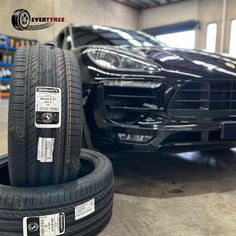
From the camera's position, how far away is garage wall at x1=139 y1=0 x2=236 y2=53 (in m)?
9.53

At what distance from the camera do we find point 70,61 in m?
1.25

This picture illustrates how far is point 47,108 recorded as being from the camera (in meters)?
1.09

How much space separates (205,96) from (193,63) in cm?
22

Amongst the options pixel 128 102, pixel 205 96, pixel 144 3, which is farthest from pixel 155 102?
pixel 144 3

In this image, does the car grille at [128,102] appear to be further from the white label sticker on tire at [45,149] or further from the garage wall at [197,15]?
the garage wall at [197,15]

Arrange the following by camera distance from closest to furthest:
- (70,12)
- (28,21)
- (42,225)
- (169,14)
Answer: (42,225) < (28,21) < (70,12) < (169,14)

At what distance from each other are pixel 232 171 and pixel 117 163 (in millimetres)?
875

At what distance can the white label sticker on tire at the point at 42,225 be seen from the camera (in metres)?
1.02

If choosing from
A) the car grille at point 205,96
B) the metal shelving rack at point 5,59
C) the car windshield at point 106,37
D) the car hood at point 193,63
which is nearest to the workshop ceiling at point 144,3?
the metal shelving rack at point 5,59

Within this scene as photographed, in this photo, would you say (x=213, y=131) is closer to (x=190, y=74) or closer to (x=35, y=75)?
(x=190, y=74)

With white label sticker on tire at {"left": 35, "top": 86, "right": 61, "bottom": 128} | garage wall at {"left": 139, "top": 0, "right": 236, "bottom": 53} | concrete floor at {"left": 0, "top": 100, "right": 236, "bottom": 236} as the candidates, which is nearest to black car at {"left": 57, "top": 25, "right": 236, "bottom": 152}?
concrete floor at {"left": 0, "top": 100, "right": 236, "bottom": 236}

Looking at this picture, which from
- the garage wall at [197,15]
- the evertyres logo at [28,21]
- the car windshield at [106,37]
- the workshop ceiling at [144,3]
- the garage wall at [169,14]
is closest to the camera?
the car windshield at [106,37]

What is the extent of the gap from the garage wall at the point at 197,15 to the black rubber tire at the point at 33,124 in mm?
9370

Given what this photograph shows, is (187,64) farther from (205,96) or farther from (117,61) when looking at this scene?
(117,61)
